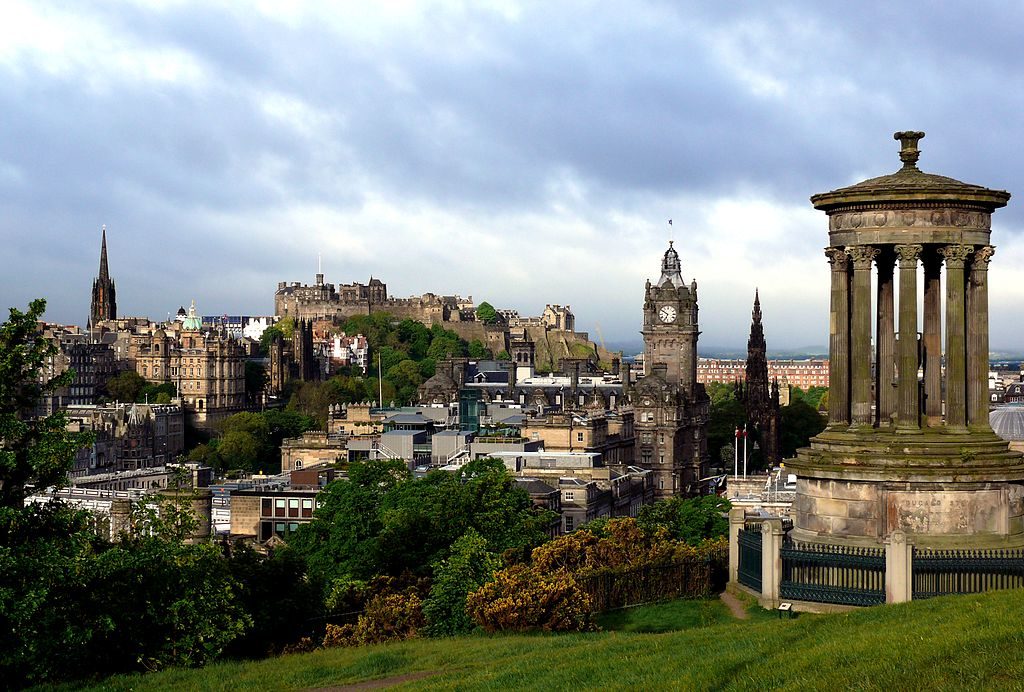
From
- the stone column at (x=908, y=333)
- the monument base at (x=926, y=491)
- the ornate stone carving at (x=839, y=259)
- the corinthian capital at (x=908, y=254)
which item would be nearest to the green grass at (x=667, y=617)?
the monument base at (x=926, y=491)

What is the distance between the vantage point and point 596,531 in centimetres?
5078

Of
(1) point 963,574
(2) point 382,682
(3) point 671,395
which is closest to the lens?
(1) point 963,574

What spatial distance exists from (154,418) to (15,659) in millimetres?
151111

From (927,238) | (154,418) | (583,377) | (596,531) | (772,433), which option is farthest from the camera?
(583,377)

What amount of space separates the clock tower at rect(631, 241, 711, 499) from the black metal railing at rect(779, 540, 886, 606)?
101117mm

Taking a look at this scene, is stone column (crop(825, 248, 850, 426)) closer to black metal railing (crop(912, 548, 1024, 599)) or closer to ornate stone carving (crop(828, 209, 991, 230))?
ornate stone carving (crop(828, 209, 991, 230))

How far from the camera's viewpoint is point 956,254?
31.6 m

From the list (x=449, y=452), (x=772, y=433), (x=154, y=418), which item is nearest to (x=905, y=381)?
(x=449, y=452)

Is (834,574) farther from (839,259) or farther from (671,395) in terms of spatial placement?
(671,395)

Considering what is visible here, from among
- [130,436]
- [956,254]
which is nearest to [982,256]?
[956,254]

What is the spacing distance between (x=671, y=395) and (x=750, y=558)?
113 metres

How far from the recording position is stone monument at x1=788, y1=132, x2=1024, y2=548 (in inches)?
1223

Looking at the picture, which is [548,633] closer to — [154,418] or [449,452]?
[449,452]

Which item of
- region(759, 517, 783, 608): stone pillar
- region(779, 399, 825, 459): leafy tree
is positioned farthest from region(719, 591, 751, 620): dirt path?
region(779, 399, 825, 459): leafy tree
